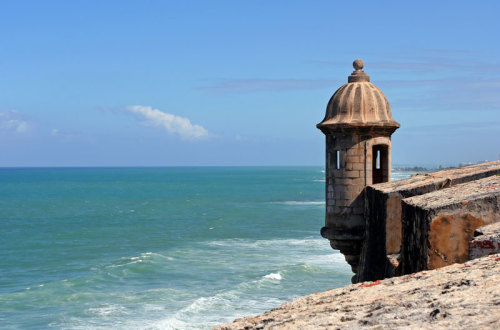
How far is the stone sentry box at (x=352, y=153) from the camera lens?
1146cm

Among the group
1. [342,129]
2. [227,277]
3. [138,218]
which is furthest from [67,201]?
[342,129]

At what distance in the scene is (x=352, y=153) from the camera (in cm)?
1152

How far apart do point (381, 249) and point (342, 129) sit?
10.0 ft

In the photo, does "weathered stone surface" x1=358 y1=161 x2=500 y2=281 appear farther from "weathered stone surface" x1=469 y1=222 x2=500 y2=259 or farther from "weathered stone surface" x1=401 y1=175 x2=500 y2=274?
"weathered stone surface" x1=469 y1=222 x2=500 y2=259

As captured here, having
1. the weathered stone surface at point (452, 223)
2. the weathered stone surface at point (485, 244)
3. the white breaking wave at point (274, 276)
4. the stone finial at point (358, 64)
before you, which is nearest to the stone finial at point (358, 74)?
the stone finial at point (358, 64)

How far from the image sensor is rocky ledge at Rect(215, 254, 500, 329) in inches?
125

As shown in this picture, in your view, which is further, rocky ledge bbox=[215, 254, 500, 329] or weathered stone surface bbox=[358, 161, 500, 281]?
weathered stone surface bbox=[358, 161, 500, 281]

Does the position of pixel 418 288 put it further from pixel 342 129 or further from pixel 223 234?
pixel 223 234

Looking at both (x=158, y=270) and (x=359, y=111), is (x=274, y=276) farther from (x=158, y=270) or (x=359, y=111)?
(x=359, y=111)

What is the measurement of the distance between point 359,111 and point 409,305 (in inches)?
327

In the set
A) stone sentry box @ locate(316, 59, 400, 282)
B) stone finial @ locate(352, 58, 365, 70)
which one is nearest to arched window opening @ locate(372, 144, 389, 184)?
stone sentry box @ locate(316, 59, 400, 282)

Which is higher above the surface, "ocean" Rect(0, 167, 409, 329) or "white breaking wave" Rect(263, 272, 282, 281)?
"white breaking wave" Rect(263, 272, 282, 281)

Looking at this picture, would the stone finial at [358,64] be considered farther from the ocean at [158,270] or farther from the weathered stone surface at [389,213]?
the ocean at [158,270]

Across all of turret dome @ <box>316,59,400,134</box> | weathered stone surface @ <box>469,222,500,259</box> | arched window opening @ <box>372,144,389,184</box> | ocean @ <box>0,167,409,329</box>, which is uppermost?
turret dome @ <box>316,59,400,134</box>
